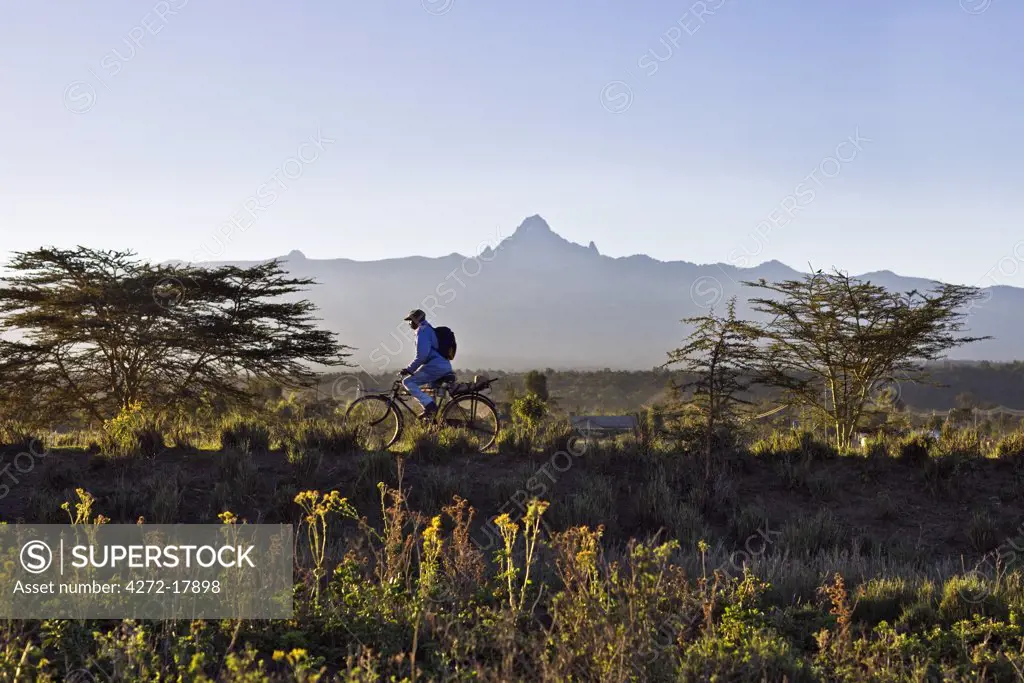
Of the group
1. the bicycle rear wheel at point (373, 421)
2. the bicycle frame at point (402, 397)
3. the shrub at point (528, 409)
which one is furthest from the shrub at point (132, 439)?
the shrub at point (528, 409)

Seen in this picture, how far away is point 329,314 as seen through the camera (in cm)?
19075

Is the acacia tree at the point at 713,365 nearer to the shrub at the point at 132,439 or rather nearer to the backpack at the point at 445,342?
the backpack at the point at 445,342

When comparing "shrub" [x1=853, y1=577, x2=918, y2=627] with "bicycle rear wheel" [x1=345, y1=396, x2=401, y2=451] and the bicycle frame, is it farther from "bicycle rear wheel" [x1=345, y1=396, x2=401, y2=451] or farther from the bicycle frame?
"bicycle rear wheel" [x1=345, y1=396, x2=401, y2=451]

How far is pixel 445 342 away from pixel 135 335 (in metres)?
15.3

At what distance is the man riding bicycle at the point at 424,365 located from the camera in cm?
1290

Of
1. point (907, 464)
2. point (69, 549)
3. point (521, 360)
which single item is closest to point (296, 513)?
point (69, 549)

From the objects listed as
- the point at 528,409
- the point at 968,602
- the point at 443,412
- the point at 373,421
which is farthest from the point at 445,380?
the point at 528,409

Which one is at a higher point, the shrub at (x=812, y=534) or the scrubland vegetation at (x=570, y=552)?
the scrubland vegetation at (x=570, y=552)

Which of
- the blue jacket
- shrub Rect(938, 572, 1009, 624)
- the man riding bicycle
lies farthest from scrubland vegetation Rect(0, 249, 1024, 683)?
the blue jacket

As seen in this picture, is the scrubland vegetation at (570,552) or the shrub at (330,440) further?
the shrub at (330,440)

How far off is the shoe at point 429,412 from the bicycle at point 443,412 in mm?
80

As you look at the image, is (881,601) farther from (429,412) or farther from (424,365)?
(424,365)

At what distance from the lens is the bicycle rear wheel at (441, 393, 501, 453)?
43.8ft

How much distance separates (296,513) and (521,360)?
180 meters
